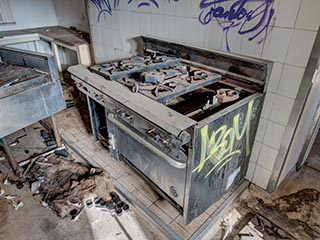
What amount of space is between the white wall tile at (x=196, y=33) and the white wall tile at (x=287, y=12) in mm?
490

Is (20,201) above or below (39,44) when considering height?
below

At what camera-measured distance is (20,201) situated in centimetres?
168

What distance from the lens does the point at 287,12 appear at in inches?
45.3

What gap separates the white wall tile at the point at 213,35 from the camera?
1466 millimetres

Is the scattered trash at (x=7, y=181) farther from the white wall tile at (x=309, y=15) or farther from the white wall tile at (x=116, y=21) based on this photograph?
the white wall tile at (x=309, y=15)

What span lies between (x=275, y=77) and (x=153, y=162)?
0.84m

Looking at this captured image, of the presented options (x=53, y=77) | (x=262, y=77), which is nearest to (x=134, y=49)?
(x=53, y=77)

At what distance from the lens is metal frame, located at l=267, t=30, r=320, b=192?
1.13m

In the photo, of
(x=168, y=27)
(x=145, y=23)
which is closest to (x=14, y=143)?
(x=145, y=23)

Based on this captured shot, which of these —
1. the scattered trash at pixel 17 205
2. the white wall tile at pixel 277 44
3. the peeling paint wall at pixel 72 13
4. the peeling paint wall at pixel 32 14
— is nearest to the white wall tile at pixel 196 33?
the white wall tile at pixel 277 44

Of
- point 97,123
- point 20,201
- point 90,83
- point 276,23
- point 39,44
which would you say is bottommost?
point 20,201

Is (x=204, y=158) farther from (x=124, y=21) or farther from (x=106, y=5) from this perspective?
(x=106, y=5)

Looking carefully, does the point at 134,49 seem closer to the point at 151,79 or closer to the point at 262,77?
the point at 151,79

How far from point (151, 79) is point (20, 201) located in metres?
1.30
